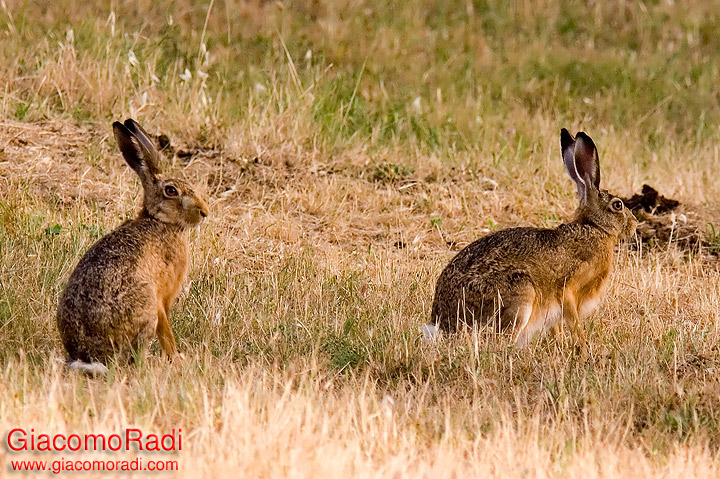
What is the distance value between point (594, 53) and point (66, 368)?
401 inches

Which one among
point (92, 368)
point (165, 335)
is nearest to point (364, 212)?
point (165, 335)

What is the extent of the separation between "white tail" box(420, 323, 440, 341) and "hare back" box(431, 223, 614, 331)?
51 mm

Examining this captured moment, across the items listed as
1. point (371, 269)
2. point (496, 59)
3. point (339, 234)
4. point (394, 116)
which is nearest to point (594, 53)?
point (496, 59)

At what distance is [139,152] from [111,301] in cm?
105

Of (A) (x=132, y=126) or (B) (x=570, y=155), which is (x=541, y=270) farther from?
(A) (x=132, y=126)

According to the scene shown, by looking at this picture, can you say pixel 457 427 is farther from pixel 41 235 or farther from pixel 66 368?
pixel 41 235

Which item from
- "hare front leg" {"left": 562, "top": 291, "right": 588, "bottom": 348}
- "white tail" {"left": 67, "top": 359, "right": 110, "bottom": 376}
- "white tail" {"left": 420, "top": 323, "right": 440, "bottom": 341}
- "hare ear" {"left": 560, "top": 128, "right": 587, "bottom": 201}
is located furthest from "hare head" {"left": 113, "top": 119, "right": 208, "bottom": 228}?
"hare ear" {"left": 560, "top": 128, "right": 587, "bottom": 201}

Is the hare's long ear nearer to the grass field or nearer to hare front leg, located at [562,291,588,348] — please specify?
the grass field

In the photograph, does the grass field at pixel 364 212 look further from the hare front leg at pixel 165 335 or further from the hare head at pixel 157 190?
the hare head at pixel 157 190

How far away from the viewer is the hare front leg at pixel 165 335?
607 cm

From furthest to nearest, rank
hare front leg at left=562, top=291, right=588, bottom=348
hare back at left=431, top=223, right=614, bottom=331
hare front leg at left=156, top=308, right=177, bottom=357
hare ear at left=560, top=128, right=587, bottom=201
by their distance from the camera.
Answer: hare ear at left=560, top=128, right=587, bottom=201, hare front leg at left=562, top=291, right=588, bottom=348, hare back at left=431, top=223, right=614, bottom=331, hare front leg at left=156, top=308, right=177, bottom=357

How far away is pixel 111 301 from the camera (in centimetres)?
577

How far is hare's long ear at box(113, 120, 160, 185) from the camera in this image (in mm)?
6402

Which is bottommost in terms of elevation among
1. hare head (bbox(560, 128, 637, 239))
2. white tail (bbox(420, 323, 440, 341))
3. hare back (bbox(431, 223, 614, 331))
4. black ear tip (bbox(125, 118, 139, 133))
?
white tail (bbox(420, 323, 440, 341))
